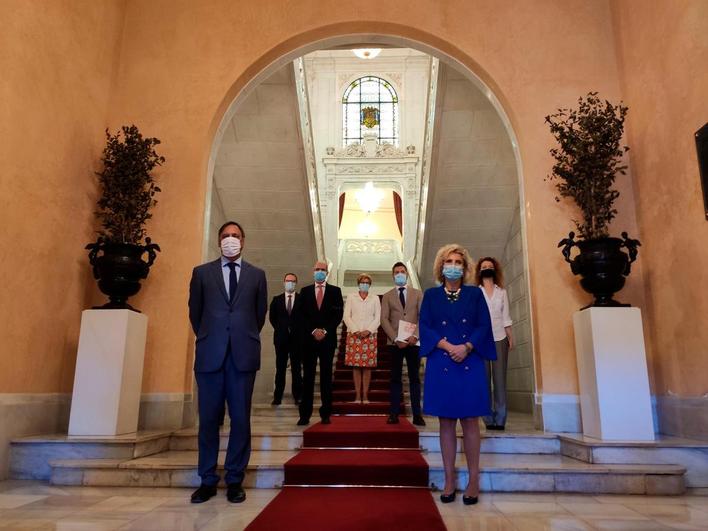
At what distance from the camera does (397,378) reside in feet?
16.3

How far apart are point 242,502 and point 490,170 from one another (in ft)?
20.9

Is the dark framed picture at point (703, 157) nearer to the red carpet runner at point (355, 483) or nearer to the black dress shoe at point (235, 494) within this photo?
the red carpet runner at point (355, 483)

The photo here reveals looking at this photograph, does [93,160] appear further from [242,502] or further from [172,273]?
[242,502]

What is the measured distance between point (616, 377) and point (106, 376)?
3855 mm

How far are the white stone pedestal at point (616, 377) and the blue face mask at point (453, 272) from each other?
4.79 ft

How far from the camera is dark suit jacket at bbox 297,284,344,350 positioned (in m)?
4.96

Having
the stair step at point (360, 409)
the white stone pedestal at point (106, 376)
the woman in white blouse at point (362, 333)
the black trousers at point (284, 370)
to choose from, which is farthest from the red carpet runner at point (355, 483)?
the white stone pedestal at point (106, 376)

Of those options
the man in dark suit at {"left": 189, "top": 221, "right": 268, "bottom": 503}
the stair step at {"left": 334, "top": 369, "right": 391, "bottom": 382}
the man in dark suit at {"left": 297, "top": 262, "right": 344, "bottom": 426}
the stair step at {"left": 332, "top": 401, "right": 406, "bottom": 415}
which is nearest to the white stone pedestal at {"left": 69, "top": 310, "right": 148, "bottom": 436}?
the man in dark suit at {"left": 189, "top": 221, "right": 268, "bottom": 503}

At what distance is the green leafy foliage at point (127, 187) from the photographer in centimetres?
453

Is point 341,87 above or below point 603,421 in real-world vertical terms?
above

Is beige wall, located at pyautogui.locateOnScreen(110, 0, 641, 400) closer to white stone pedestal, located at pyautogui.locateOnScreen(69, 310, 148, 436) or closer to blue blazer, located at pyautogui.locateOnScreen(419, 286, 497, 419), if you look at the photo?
white stone pedestal, located at pyautogui.locateOnScreen(69, 310, 148, 436)

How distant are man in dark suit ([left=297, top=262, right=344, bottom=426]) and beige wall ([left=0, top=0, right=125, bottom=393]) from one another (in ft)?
6.67

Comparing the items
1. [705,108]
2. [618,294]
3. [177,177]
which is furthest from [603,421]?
[177,177]

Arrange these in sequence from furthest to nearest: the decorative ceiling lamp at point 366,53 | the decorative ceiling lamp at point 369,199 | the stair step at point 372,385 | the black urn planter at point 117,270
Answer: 1. the decorative ceiling lamp at point 369,199
2. the decorative ceiling lamp at point 366,53
3. the stair step at point 372,385
4. the black urn planter at point 117,270
